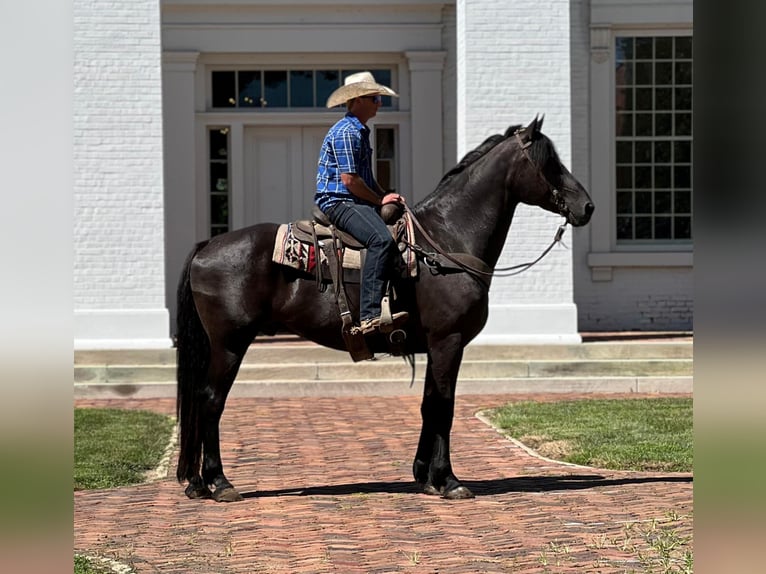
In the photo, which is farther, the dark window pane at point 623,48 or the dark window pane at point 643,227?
the dark window pane at point 643,227

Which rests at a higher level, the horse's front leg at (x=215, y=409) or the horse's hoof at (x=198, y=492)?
the horse's front leg at (x=215, y=409)

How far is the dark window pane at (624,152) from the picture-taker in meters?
16.9

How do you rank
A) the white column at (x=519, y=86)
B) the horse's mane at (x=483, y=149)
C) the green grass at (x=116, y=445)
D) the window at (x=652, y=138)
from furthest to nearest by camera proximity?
the window at (x=652, y=138) < the white column at (x=519, y=86) < the green grass at (x=116, y=445) < the horse's mane at (x=483, y=149)

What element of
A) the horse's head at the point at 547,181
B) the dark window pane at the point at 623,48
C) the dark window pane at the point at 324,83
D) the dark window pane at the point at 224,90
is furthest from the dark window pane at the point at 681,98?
the horse's head at the point at 547,181

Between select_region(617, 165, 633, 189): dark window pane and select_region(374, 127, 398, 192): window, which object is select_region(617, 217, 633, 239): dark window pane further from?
select_region(374, 127, 398, 192): window

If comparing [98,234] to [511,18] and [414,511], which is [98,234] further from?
[414,511]

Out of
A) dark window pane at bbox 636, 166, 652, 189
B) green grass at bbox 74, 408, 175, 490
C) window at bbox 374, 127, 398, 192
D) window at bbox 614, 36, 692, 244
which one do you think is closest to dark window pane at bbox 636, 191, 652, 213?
window at bbox 614, 36, 692, 244

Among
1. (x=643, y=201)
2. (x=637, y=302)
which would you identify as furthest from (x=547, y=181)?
(x=643, y=201)

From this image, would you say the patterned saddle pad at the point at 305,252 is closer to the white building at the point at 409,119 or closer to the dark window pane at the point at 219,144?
the white building at the point at 409,119

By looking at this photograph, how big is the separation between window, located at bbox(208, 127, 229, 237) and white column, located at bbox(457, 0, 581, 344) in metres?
4.24

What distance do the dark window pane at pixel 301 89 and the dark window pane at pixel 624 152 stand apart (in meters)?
4.52

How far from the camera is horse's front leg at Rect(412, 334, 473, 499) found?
7359 mm

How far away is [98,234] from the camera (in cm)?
1420
